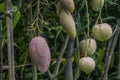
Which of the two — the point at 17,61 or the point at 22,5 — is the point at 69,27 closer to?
the point at 22,5

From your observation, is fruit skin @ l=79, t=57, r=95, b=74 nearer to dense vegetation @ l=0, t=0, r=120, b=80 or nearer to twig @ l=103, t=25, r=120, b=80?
dense vegetation @ l=0, t=0, r=120, b=80

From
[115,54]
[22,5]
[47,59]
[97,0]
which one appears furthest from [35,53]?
[115,54]

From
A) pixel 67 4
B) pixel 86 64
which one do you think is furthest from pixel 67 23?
pixel 86 64

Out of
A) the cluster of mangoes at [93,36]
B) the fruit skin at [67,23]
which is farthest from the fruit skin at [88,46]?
the fruit skin at [67,23]

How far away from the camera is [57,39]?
4.09 ft

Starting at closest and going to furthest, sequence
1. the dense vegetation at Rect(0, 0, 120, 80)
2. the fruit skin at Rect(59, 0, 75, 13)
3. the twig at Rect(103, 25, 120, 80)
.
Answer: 1. the fruit skin at Rect(59, 0, 75, 13)
2. the dense vegetation at Rect(0, 0, 120, 80)
3. the twig at Rect(103, 25, 120, 80)

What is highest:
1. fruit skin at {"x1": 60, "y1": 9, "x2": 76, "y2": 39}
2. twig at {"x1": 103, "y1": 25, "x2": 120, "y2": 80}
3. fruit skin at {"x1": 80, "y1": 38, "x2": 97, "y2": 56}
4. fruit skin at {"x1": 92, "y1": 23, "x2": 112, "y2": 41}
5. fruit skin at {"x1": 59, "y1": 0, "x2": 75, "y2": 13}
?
fruit skin at {"x1": 59, "y1": 0, "x2": 75, "y2": 13}

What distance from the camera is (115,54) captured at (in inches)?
57.9

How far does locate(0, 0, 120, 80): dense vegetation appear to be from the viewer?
95 centimetres

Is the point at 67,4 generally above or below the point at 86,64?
above

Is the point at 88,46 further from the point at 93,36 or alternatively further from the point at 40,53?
the point at 40,53

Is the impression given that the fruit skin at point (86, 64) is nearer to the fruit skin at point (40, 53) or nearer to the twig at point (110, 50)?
the fruit skin at point (40, 53)

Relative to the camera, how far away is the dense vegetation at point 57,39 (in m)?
0.95

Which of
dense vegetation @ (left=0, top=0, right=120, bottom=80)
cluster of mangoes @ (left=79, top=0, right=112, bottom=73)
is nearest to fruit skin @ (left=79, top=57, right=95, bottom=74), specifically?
cluster of mangoes @ (left=79, top=0, right=112, bottom=73)
